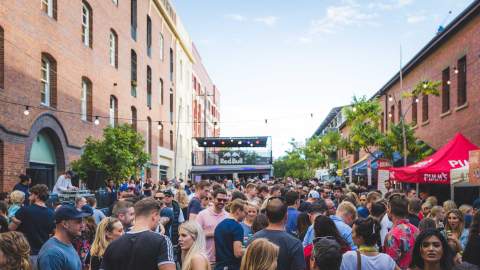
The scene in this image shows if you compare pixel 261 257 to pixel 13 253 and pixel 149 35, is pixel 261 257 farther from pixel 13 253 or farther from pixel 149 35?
pixel 149 35

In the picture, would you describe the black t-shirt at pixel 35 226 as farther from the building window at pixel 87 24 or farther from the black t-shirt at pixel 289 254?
the building window at pixel 87 24

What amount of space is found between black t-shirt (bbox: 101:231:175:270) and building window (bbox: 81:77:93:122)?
817 inches

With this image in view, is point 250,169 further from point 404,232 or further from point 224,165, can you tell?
point 404,232

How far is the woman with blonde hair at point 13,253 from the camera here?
4164mm

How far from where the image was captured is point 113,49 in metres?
29.7

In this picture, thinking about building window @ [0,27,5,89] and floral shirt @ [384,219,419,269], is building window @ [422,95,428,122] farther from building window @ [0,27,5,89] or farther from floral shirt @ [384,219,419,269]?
floral shirt @ [384,219,419,269]

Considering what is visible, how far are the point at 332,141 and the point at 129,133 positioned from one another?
32879 mm

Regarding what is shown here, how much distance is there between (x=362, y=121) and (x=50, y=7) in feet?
53.0

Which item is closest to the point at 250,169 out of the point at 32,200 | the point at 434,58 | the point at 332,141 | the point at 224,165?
the point at 224,165

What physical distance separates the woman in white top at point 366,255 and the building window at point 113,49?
25.4m

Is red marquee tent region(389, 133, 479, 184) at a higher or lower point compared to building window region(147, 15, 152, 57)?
lower

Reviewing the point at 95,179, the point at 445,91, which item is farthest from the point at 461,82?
the point at 95,179

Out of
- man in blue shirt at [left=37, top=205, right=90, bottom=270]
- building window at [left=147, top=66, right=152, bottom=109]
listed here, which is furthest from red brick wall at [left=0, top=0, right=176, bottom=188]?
man in blue shirt at [left=37, top=205, right=90, bottom=270]

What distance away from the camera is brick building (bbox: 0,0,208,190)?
17.4 metres
